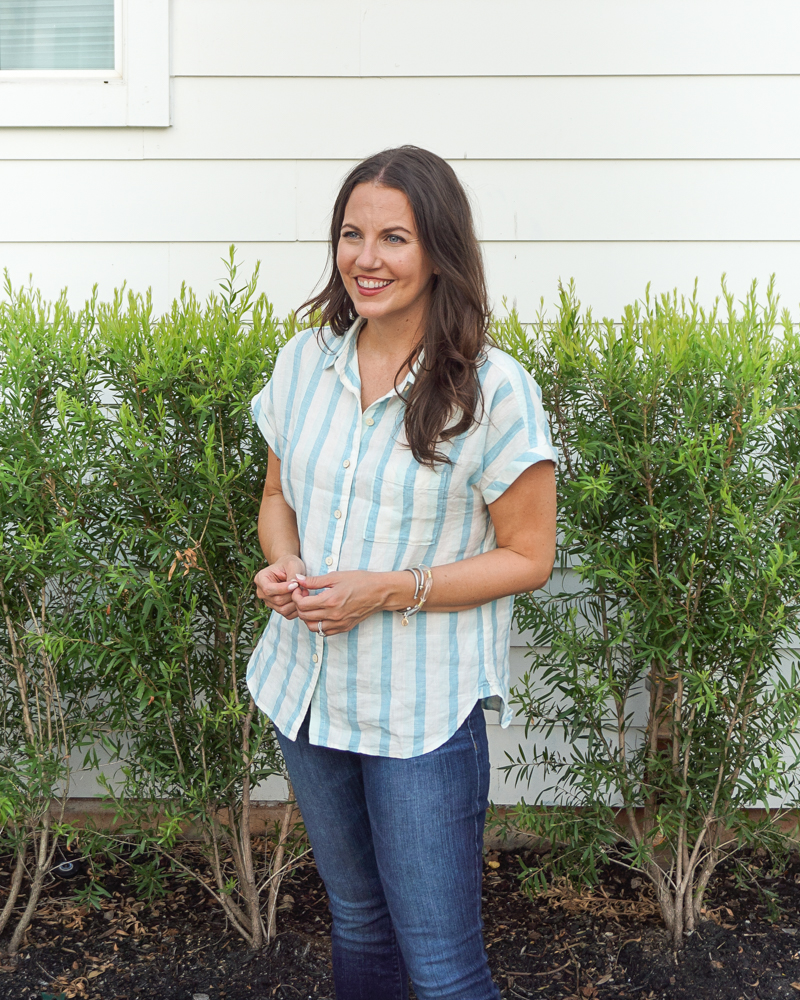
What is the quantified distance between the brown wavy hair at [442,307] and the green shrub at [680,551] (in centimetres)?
63

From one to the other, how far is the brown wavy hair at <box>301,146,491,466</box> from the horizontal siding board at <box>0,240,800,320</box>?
1.41m

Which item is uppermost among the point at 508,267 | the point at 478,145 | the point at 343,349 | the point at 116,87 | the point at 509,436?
the point at 116,87

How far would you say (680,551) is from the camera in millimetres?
2189

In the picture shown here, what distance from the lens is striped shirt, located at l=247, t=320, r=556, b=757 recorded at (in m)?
1.43

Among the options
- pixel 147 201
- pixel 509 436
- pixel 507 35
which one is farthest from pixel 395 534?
pixel 507 35

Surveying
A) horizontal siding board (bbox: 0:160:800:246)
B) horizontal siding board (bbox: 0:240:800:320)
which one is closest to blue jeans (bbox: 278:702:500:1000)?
horizontal siding board (bbox: 0:240:800:320)

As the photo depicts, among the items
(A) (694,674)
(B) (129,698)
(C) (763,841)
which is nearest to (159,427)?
(B) (129,698)

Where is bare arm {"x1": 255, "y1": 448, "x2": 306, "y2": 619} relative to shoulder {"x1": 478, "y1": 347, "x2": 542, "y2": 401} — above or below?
below

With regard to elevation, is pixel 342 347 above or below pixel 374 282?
below

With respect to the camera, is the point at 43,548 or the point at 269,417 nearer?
the point at 269,417

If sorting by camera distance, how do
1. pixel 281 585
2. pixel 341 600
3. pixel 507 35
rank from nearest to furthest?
pixel 341 600 → pixel 281 585 → pixel 507 35

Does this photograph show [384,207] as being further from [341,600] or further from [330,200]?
[330,200]

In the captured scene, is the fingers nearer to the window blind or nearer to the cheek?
the cheek

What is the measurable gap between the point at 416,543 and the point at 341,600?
0.59 ft
